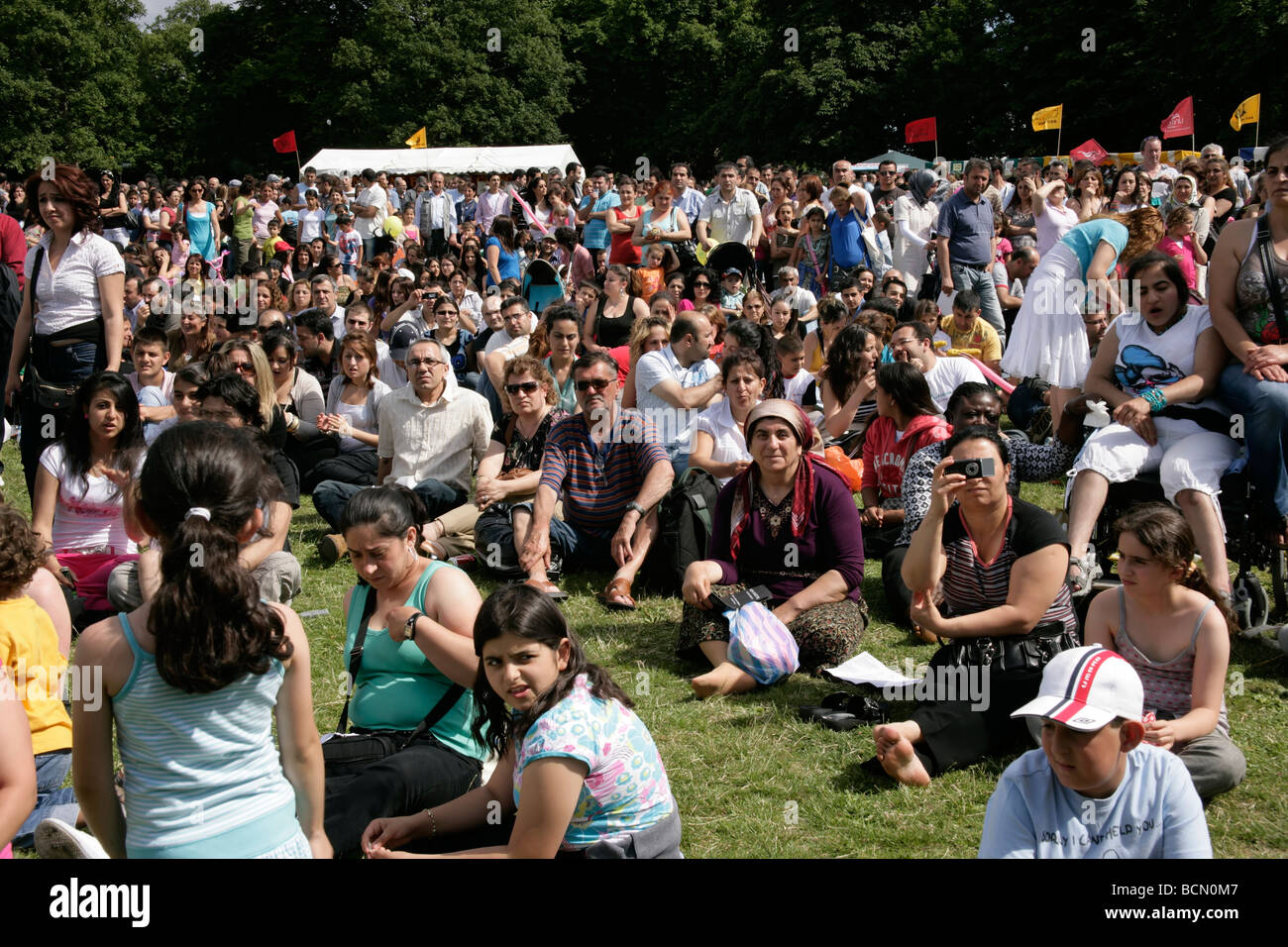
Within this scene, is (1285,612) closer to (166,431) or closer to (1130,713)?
(1130,713)

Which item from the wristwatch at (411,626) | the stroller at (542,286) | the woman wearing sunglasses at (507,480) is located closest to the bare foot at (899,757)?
the wristwatch at (411,626)

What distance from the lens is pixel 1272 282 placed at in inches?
208

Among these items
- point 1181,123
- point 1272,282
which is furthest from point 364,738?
point 1181,123

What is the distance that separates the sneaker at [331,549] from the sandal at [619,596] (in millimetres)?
1921

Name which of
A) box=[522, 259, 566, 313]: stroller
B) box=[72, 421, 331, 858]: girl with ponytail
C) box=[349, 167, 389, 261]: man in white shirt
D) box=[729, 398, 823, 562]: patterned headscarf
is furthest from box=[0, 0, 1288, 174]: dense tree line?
box=[72, 421, 331, 858]: girl with ponytail

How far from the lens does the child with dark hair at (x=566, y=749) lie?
3.03m

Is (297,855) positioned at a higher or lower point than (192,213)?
lower

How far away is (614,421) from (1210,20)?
110ft

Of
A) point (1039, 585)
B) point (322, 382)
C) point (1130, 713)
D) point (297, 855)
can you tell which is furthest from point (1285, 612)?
point (322, 382)

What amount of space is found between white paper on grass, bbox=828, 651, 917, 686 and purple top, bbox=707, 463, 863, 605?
340 mm

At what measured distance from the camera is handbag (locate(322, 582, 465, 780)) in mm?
3869

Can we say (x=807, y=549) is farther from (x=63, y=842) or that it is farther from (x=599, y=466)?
(x=63, y=842)

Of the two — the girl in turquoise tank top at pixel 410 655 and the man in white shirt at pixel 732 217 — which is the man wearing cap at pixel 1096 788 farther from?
the man in white shirt at pixel 732 217
